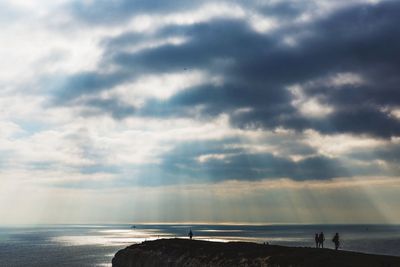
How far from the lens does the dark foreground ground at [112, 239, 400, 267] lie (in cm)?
5206

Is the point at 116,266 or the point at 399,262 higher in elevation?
the point at 399,262

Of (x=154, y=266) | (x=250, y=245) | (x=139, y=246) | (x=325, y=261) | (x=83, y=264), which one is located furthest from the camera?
(x=83, y=264)

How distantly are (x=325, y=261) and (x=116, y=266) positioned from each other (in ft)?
187

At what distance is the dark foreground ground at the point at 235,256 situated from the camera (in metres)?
52.1

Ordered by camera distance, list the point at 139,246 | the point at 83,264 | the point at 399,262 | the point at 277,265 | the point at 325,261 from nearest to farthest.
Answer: the point at 399,262, the point at 325,261, the point at 277,265, the point at 139,246, the point at 83,264

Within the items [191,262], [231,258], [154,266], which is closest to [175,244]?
[154,266]

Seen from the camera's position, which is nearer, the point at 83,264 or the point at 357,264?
the point at 357,264

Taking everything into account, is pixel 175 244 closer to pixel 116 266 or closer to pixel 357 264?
pixel 116 266

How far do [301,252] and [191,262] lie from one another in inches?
829

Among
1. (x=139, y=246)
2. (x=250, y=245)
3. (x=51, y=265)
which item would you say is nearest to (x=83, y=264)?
(x=51, y=265)

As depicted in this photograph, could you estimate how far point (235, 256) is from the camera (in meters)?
66.3

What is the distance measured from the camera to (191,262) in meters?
72.8

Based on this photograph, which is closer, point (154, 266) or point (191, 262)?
point (191, 262)

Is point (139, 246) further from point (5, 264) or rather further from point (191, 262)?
point (5, 264)
